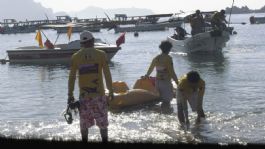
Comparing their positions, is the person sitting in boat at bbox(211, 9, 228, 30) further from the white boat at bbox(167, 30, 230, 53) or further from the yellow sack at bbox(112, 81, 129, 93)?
the yellow sack at bbox(112, 81, 129, 93)

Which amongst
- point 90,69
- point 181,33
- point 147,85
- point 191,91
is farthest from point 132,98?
point 181,33

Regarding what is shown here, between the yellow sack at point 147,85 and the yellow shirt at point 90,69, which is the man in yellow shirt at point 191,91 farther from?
the yellow sack at point 147,85

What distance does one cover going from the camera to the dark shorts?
28.7 ft

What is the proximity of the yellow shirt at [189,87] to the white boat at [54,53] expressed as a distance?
69.3ft

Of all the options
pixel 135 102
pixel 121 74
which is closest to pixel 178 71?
pixel 121 74

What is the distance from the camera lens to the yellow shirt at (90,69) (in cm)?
866

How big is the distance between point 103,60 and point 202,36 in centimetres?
2533

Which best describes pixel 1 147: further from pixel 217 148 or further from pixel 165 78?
pixel 165 78

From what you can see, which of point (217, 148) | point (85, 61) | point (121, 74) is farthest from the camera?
point (121, 74)

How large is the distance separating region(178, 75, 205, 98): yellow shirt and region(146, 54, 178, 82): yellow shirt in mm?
1720

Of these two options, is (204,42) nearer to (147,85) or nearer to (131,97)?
(147,85)

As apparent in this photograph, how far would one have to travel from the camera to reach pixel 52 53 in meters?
32.6

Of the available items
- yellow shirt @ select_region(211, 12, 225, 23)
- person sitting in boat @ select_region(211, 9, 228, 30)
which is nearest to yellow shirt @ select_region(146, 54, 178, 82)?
person sitting in boat @ select_region(211, 9, 228, 30)

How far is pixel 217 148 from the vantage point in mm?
7156
